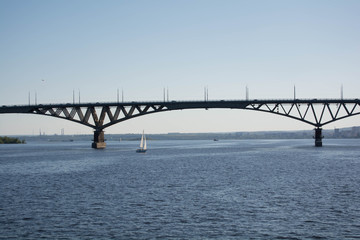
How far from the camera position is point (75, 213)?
Answer: 24.9m

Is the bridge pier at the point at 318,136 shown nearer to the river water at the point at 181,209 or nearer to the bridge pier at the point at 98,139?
the bridge pier at the point at 98,139

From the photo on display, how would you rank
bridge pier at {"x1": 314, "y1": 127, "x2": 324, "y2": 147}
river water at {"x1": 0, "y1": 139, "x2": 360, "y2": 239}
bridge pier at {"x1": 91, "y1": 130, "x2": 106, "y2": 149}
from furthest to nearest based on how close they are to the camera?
1. bridge pier at {"x1": 91, "y1": 130, "x2": 106, "y2": 149}
2. bridge pier at {"x1": 314, "y1": 127, "x2": 324, "y2": 147}
3. river water at {"x1": 0, "y1": 139, "x2": 360, "y2": 239}

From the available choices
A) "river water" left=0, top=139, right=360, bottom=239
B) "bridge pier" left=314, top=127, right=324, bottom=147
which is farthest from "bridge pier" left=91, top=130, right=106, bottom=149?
"river water" left=0, top=139, right=360, bottom=239

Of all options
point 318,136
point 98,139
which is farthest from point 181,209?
point 318,136

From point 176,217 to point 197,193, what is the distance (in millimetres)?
9192

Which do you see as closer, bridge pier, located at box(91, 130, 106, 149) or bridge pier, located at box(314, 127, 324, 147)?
bridge pier, located at box(314, 127, 324, 147)

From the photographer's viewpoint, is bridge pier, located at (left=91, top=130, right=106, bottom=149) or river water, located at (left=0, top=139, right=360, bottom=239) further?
bridge pier, located at (left=91, top=130, right=106, bottom=149)

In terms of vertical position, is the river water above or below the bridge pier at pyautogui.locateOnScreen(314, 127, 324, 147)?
below

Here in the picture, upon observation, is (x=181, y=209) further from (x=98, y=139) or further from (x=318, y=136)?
(x=318, y=136)

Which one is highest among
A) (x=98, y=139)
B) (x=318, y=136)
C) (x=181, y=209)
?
(x=98, y=139)

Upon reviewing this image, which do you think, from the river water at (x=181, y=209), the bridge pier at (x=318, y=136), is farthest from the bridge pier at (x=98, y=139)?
the river water at (x=181, y=209)

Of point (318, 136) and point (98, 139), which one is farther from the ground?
point (98, 139)

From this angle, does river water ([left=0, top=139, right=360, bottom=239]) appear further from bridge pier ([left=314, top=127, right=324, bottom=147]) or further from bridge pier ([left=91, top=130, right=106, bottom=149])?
bridge pier ([left=314, top=127, right=324, bottom=147])

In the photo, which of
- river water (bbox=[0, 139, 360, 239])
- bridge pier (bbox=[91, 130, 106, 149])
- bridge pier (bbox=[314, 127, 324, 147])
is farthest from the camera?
bridge pier (bbox=[91, 130, 106, 149])
